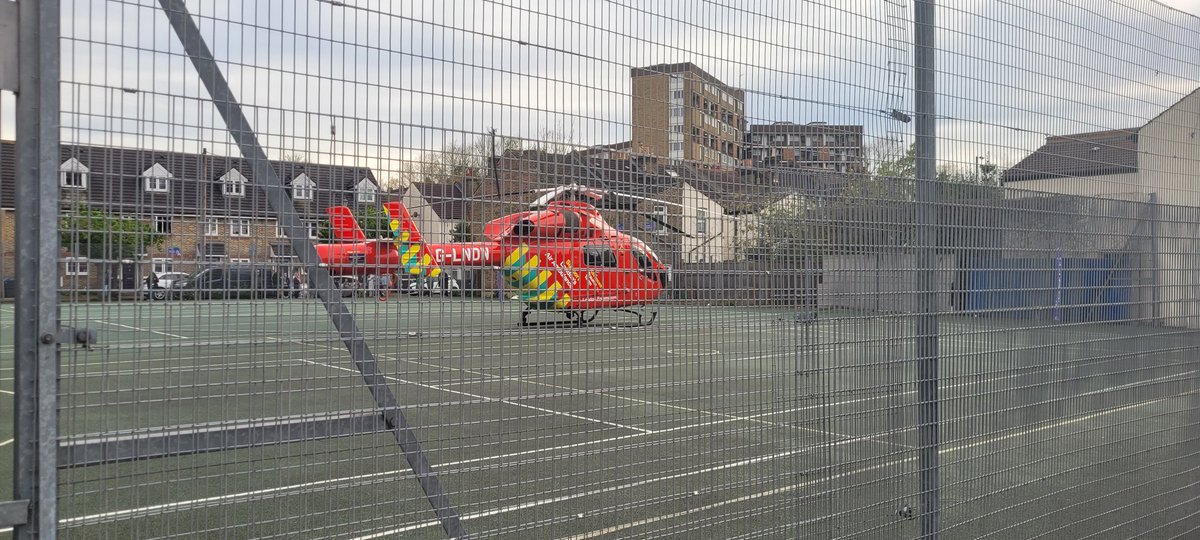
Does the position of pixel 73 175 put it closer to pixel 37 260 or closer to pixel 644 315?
→ pixel 37 260

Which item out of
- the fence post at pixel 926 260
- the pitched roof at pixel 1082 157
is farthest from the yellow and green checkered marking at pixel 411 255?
the pitched roof at pixel 1082 157

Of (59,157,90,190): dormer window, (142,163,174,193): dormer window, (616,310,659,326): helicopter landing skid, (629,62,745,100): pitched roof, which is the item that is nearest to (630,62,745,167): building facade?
(629,62,745,100): pitched roof

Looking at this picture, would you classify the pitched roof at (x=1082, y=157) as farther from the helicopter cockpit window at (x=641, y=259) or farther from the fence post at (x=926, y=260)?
the helicopter cockpit window at (x=641, y=259)

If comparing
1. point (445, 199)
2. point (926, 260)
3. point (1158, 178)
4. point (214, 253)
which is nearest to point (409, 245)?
point (445, 199)

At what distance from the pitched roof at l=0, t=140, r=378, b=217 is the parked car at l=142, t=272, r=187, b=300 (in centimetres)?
16

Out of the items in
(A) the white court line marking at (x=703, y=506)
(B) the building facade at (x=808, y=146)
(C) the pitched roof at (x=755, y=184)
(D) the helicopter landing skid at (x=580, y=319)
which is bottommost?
(A) the white court line marking at (x=703, y=506)

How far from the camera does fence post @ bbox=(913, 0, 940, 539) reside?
4387 millimetres

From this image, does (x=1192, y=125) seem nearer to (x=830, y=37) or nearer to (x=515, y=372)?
(x=830, y=37)

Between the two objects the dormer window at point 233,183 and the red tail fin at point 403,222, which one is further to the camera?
the red tail fin at point 403,222

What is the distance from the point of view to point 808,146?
4.11 meters

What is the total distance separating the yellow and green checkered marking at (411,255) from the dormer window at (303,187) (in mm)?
246

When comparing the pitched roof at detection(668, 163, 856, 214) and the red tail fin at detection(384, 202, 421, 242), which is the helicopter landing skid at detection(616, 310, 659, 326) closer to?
the pitched roof at detection(668, 163, 856, 214)

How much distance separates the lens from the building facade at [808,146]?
391 cm

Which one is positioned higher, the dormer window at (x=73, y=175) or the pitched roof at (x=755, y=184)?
the pitched roof at (x=755, y=184)
